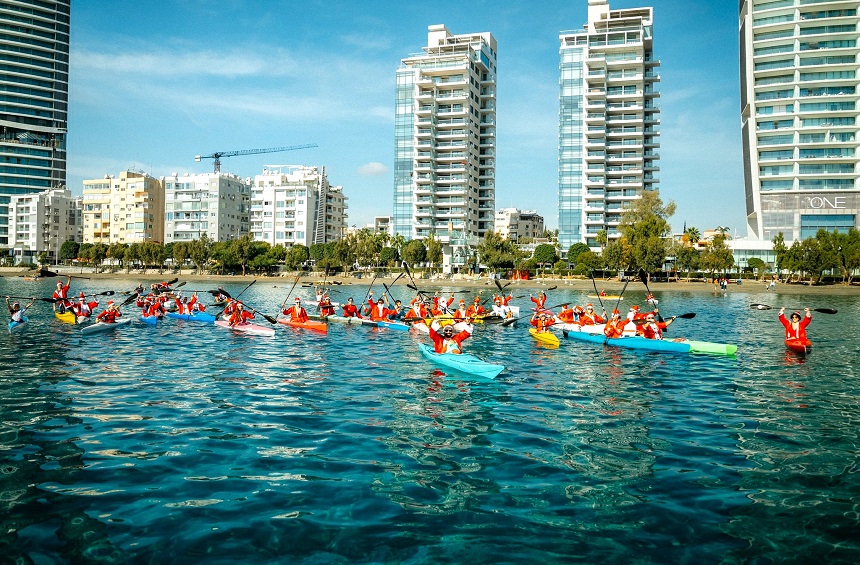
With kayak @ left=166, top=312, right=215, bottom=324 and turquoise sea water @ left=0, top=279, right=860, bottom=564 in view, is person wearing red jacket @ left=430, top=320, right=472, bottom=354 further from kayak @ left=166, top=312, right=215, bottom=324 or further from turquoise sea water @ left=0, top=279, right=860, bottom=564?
kayak @ left=166, top=312, right=215, bottom=324

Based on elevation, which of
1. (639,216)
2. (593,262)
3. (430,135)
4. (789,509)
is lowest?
(789,509)

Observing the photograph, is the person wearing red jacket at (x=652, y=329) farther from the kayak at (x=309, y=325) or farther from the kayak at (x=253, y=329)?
the kayak at (x=253, y=329)

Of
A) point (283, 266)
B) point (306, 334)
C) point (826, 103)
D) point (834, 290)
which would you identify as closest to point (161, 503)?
point (306, 334)

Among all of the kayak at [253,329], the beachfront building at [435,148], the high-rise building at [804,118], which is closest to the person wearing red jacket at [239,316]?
the kayak at [253,329]

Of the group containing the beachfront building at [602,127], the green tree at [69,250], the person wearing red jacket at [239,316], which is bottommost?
the person wearing red jacket at [239,316]

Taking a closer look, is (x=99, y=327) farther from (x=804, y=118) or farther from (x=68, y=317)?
(x=804, y=118)

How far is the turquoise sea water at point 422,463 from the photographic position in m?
8.70

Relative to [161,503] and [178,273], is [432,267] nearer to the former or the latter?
[178,273]

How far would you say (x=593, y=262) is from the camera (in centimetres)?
9362

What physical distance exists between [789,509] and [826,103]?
11491cm

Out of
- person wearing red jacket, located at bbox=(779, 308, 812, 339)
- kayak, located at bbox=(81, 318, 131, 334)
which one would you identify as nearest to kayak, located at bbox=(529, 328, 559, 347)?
person wearing red jacket, located at bbox=(779, 308, 812, 339)

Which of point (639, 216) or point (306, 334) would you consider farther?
point (639, 216)

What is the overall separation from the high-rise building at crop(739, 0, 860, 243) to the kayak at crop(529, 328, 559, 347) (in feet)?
289

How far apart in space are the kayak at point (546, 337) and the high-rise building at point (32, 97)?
514ft
